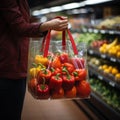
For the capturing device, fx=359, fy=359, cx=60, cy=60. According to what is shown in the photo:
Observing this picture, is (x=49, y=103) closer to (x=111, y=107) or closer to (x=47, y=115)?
(x=47, y=115)

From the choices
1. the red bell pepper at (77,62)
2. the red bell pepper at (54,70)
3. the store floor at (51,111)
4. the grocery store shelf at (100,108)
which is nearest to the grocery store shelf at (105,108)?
the grocery store shelf at (100,108)

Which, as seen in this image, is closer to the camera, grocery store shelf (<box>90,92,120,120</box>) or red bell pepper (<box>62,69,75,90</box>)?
red bell pepper (<box>62,69,75,90</box>)

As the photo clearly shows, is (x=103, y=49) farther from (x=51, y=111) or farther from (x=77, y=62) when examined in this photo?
(x=77, y=62)

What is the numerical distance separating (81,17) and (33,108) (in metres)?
4.88

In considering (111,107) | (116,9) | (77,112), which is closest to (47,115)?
(77,112)

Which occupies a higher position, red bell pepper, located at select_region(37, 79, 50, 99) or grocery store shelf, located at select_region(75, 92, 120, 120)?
red bell pepper, located at select_region(37, 79, 50, 99)

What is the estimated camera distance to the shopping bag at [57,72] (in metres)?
2.49

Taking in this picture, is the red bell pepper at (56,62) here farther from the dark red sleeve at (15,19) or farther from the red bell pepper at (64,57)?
the dark red sleeve at (15,19)

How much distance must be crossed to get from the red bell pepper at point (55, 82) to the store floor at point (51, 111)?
3.04 m

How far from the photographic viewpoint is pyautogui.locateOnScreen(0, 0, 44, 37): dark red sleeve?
244cm

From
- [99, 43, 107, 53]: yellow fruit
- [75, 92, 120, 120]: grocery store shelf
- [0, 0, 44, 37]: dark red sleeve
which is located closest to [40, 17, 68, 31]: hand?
[0, 0, 44, 37]: dark red sleeve

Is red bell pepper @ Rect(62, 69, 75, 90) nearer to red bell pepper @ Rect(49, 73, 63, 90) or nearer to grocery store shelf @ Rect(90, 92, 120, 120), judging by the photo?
red bell pepper @ Rect(49, 73, 63, 90)

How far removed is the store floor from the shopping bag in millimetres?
2930

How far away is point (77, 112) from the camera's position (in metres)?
5.86
